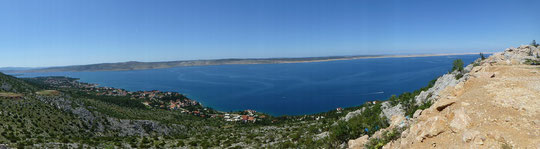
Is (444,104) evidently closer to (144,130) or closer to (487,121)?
(487,121)

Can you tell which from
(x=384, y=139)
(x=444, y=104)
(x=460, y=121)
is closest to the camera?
(x=460, y=121)

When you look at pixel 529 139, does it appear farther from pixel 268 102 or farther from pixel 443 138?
pixel 268 102

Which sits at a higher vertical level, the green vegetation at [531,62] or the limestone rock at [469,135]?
the green vegetation at [531,62]

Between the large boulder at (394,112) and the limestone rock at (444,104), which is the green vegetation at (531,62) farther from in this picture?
the limestone rock at (444,104)

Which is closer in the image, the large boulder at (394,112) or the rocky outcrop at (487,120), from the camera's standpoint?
the rocky outcrop at (487,120)

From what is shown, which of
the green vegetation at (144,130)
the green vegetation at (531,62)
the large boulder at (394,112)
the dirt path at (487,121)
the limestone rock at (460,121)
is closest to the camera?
the dirt path at (487,121)

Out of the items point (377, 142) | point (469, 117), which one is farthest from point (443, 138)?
point (377, 142)

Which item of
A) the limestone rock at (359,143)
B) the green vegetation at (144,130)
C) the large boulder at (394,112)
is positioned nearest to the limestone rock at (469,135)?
the green vegetation at (144,130)

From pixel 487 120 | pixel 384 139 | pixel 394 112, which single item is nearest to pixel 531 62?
pixel 394 112

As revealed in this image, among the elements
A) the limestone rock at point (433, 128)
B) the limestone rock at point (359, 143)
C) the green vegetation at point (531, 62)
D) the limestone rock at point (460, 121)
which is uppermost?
the green vegetation at point (531, 62)

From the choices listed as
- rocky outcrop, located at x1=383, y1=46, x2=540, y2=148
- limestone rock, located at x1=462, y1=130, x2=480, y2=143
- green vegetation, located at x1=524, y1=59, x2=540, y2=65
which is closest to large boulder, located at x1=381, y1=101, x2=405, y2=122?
rocky outcrop, located at x1=383, y1=46, x2=540, y2=148

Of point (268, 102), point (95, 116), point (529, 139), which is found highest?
point (529, 139)
